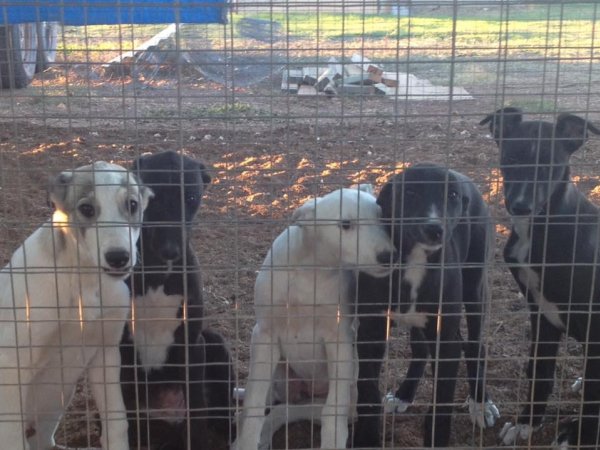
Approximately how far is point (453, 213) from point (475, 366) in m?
0.85

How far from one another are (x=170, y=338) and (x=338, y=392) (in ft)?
2.61

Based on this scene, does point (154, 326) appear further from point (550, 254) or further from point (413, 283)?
point (550, 254)

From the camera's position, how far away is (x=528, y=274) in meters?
3.94

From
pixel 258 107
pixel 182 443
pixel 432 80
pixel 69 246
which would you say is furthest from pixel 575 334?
pixel 258 107

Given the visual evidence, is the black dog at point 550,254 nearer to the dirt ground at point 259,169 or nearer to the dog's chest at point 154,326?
the dirt ground at point 259,169

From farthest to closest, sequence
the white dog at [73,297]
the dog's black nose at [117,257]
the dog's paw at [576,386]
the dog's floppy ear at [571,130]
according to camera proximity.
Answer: the dog's paw at [576,386], the dog's floppy ear at [571,130], the white dog at [73,297], the dog's black nose at [117,257]

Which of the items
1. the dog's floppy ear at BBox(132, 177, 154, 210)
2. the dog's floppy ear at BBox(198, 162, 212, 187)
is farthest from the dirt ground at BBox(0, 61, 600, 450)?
the dog's floppy ear at BBox(132, 177, 154, 210)

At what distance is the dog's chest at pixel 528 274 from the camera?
3.84 meters

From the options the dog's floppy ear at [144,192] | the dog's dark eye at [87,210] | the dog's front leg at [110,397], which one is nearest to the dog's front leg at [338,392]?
the dog's front leg at [110,397]

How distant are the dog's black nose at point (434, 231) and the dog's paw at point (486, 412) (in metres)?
0.93

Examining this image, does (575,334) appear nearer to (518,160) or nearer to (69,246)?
(518,160)

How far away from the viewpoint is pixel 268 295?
145 inches

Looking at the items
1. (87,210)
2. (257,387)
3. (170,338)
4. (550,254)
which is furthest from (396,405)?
(87,210)

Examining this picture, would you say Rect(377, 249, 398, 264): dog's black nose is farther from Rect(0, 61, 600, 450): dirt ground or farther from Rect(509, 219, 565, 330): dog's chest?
Rect(509, 219, 565, 330): dog's chest
